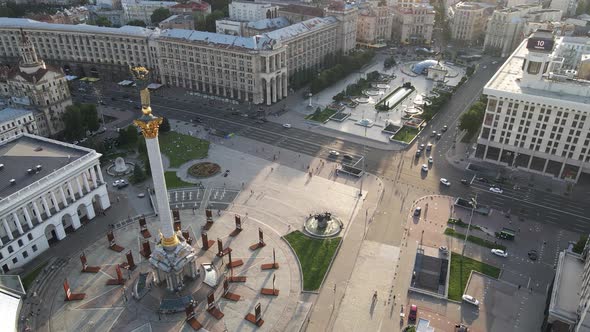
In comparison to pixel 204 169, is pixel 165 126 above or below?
above

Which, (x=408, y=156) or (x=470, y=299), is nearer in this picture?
(x=470, y=299)

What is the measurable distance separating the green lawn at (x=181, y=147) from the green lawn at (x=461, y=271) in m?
86.6

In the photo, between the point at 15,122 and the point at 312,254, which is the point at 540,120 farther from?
the point at 15,122

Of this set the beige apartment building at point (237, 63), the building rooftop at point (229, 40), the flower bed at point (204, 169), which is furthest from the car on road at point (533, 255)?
the building rooftop at point (229, 40)

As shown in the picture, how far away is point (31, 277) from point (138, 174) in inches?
1670

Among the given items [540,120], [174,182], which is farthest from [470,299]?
[174,182]

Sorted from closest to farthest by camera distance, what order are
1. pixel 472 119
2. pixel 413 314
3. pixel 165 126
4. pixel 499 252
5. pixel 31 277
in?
1. pixel 413 314
2. pixel 31 277
3. pixel 499 252
4. pixel 472 119
5. pixel 165 126

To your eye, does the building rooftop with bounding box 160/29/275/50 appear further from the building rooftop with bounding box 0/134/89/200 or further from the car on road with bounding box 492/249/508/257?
the car on road with bounding box 492/249/508/257

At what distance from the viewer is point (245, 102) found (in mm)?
191250

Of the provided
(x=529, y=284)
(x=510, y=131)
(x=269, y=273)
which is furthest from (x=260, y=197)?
(x=510, y=131)

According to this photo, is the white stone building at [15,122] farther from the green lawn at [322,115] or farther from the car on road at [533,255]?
the car on road at [533,255]

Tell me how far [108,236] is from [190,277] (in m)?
25.3

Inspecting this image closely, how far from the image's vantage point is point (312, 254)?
10462 cm

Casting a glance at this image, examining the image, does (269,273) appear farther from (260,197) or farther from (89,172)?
(89,172)
